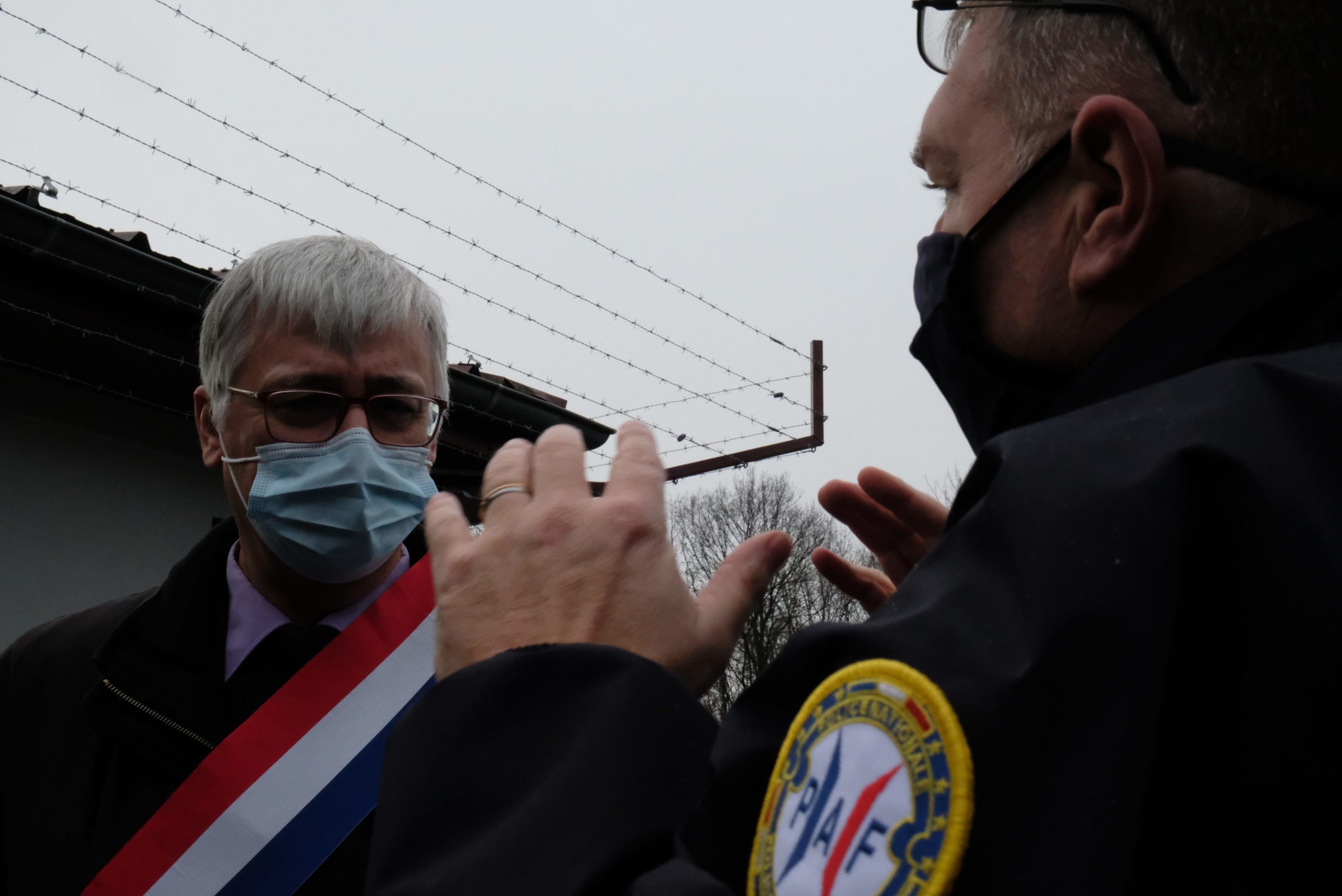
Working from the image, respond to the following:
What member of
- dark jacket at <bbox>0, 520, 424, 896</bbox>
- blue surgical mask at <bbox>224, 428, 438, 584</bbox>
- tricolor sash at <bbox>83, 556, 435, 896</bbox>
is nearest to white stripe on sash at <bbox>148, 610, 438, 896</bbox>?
tricolor sash at <bbox>83, 556, 435, 896</bbox>

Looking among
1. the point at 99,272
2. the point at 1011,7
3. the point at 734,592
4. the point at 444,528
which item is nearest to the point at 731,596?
the point at 734,592

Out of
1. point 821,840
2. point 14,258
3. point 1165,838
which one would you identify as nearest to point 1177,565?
point 1165,838

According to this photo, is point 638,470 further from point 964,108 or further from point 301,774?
point 301,774

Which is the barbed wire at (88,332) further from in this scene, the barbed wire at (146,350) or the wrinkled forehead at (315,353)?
the wrinkled forehead at (315,353)

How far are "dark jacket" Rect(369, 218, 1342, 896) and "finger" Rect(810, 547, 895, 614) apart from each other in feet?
1.78

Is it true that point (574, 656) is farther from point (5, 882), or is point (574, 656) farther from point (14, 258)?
point (14, 258)

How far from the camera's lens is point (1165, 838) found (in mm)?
568

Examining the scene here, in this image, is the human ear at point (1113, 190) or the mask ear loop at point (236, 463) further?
the mask ear loop at point (236, 463)

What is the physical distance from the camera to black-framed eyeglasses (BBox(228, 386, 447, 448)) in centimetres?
243

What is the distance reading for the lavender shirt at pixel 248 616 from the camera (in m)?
2.25

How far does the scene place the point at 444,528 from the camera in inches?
39.0

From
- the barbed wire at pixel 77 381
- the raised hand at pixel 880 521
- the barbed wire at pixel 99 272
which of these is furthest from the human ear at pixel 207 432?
the barbed wire at pixel 77 381

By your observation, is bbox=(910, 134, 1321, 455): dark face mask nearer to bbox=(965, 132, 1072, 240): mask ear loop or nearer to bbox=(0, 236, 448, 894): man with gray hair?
bbox=(965, 132, 1072, 240): mask ear loop

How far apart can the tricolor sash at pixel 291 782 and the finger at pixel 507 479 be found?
1.04 meters
